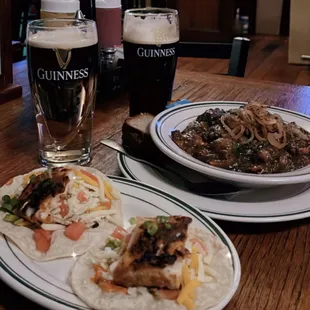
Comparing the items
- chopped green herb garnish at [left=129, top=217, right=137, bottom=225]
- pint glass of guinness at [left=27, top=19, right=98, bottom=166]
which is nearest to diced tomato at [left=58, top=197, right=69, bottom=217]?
chopped green herb garnish at [left=129, top=217, right=137, bottom=225]

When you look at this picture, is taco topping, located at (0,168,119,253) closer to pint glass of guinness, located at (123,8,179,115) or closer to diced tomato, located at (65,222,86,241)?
diced tomato, located at (65,222,86,241)

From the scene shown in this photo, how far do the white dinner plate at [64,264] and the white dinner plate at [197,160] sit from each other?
97mm

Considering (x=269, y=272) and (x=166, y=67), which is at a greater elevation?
(x=166, y=67)

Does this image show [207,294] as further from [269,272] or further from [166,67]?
[166,67]

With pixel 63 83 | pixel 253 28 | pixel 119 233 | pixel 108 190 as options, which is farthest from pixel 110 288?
pixel 253 28

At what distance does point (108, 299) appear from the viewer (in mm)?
606

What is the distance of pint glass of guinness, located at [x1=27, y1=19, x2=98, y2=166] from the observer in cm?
100

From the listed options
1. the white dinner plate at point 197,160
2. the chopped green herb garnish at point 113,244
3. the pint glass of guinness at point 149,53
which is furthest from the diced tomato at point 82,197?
the pint glass of guinness at point 149,53

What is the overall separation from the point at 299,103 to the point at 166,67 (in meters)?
0.53

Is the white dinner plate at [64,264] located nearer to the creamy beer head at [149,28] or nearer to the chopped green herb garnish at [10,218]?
the chopped green herb garnish at [10,218]

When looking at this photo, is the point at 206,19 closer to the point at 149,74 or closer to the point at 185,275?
the point at 149,74

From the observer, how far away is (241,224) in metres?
0.88

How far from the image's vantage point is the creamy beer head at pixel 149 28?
1.26 metres

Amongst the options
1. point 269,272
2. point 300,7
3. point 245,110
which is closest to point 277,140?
point 245,110
